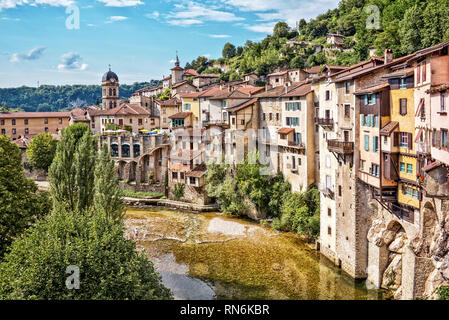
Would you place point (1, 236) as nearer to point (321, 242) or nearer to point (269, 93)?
point (321, 242)

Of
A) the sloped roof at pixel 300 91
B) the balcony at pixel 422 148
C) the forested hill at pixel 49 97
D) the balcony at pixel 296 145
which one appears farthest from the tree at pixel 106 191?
the forested hill at pixel 49 97

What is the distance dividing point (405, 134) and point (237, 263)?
15.0m

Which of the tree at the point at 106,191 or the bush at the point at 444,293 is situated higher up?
the tree at the point at 106,191

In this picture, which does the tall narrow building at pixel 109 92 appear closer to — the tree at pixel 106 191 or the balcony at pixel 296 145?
the balcony at pixel 296 145

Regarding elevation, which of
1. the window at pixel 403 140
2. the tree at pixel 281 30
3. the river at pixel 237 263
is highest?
the tree at pixel 281 30

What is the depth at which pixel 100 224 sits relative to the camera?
1931cm

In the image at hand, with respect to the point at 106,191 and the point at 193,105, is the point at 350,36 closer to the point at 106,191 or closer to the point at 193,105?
the point at 193,105

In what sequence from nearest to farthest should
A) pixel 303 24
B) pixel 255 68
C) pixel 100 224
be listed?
pixel 100 224
pixel 255 68
pixel 303 24

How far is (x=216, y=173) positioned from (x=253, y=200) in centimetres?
698

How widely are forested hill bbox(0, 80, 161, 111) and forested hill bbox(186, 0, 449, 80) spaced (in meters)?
55.2

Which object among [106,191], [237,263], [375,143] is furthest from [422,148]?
[106,191]

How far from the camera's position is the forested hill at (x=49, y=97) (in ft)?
495

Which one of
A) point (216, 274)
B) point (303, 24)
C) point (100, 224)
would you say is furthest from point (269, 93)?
point (303, 24)

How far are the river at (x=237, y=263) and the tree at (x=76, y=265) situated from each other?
11.8 feet
